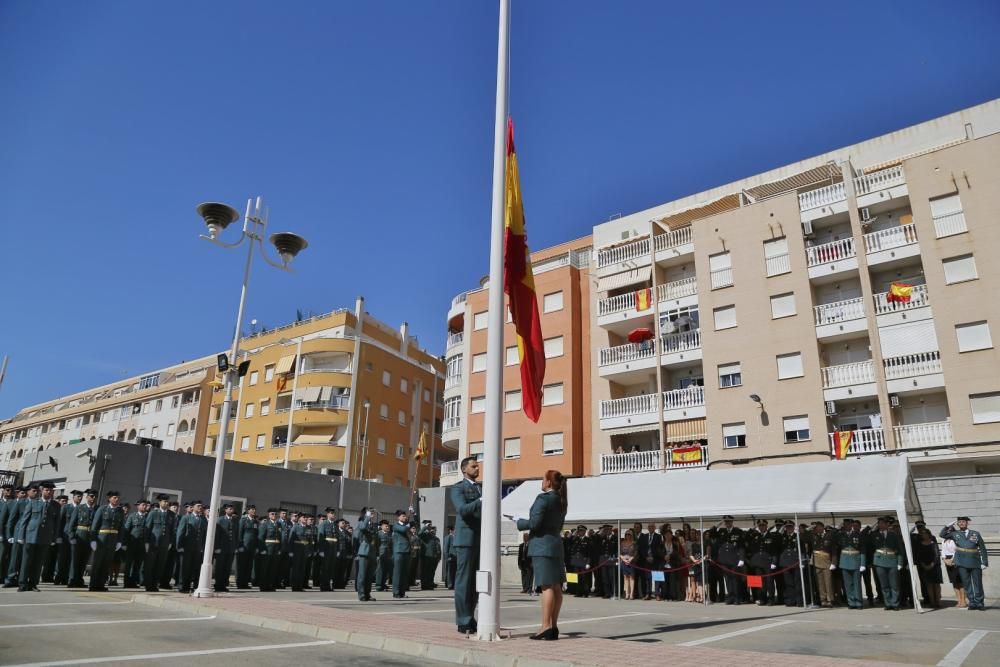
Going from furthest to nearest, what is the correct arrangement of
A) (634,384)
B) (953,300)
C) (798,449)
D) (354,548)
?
(634,384)
(798,449)
(953,300)
(354,548)

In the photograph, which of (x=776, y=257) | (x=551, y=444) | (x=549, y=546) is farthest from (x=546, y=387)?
(x=549, y=546)

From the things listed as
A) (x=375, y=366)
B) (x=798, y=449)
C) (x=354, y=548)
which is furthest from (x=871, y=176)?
(x=375, y=366)

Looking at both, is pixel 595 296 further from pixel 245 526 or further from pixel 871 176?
pixel 245 526

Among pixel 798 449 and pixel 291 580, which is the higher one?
pixel 798 449

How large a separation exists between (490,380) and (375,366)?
1904 inches

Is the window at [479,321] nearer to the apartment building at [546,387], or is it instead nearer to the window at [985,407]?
the apartment building at [546,387]

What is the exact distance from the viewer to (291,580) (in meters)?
17.3

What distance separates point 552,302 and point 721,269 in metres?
9.17

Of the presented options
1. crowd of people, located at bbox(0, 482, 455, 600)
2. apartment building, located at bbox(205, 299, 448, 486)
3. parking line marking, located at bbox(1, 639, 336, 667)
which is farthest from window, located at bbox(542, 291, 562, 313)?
parking line marking, located at bbox(1, 639, 336, 667)

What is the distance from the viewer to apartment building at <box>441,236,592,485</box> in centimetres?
3578

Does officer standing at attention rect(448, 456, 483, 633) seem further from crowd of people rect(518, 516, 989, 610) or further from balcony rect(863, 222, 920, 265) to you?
balcony rect(863, 222, 920, 265)

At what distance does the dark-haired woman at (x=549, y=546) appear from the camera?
7.37m

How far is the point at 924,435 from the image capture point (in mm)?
26062

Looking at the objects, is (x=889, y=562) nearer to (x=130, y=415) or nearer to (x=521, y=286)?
(x=521, y=286)
